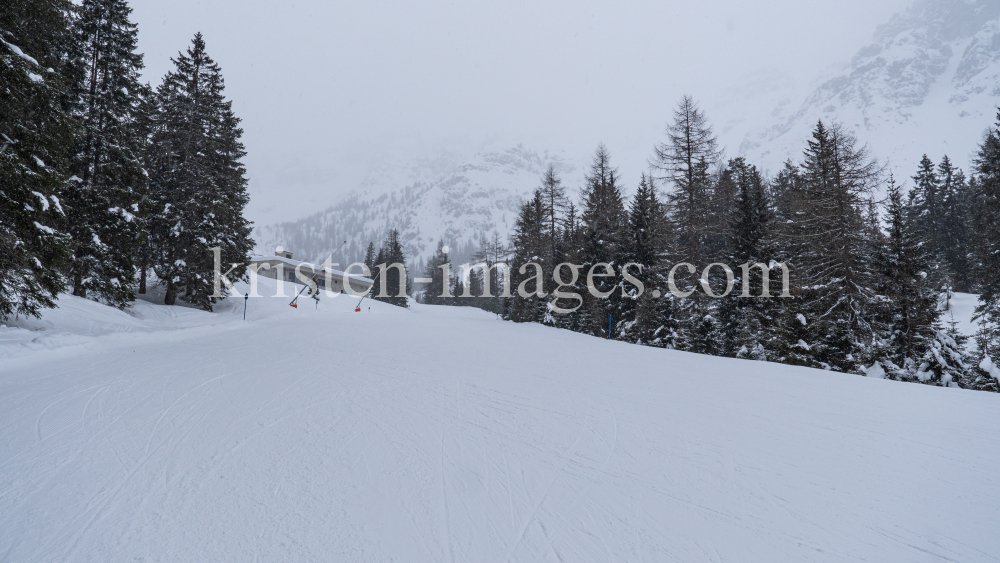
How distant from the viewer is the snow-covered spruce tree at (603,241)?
824 inches

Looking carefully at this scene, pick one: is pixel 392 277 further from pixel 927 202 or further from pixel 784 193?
pixel 927 202

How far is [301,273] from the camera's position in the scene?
5216cm

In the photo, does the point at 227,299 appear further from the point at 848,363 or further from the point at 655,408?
the point at 848,363

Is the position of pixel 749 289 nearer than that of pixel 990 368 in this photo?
No

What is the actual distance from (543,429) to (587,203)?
24793mm

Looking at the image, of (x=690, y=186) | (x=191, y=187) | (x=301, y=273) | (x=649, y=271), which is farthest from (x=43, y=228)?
(x=301, y=273)

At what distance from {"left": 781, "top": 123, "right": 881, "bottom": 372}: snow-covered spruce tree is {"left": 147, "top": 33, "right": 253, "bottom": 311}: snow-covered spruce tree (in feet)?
74.7

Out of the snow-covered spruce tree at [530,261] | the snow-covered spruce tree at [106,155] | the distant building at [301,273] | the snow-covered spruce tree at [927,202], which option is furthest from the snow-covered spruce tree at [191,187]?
the snow-covered spruce tree at [927,202]

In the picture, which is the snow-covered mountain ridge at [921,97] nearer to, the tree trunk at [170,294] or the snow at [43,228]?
the tree trunk at [170,294]

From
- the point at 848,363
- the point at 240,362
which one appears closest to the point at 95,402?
the point at 240,362

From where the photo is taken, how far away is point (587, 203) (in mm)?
27156

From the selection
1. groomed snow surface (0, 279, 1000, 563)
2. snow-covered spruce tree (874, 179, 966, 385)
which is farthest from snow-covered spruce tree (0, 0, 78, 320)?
snow-covered spruce tree (874, 179, 966, 385)

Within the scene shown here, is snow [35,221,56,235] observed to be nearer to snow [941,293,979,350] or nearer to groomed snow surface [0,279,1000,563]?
groomed snow surface [0,279,1000,563]

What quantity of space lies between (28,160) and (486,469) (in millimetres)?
11149
